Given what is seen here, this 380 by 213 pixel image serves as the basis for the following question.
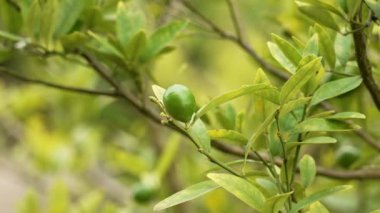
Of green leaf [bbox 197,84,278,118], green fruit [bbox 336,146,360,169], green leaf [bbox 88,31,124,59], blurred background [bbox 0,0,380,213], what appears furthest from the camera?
blurred background [bbox 0,0,380,213]

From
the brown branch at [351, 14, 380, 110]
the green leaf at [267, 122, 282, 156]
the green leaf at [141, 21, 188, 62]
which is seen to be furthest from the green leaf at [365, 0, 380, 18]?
the green leaf at [141, 21, 188, 62]

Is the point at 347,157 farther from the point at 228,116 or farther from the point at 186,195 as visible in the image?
the point at 186,195

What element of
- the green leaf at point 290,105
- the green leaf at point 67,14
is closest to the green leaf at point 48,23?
the green leaf at point 67,14

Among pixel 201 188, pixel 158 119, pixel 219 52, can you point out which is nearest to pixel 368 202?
pixel 158 119

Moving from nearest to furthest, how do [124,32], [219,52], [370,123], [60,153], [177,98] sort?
[177,98]
[124,32]
[370,123]
[60,153]
[219,52]

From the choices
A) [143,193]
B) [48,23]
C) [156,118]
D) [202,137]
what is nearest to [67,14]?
[48,23]

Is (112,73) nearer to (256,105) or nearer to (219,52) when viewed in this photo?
(256,105)

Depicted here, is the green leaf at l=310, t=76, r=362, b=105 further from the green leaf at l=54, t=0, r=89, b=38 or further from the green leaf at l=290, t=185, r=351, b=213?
the green leaf at l=54, t=0, r=89, b=38
